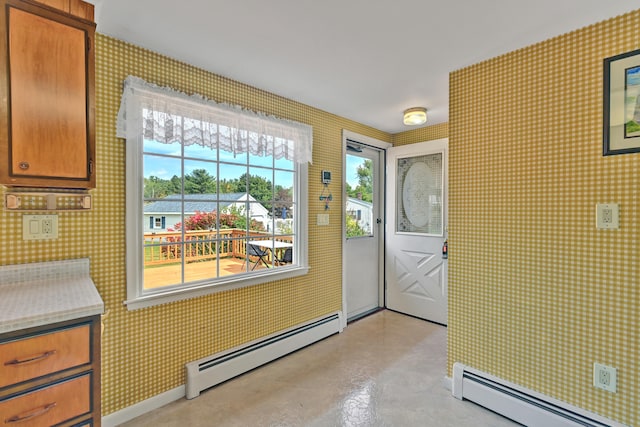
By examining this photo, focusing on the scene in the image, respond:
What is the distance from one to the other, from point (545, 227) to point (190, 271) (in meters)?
2.26

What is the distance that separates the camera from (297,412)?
189 cm

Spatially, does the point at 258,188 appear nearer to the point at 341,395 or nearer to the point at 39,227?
the point at 39,227

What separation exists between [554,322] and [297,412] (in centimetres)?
160

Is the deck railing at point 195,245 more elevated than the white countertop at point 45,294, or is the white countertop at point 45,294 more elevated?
the deck railing at point 195,245

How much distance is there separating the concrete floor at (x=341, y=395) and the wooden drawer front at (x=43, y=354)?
2.96ft

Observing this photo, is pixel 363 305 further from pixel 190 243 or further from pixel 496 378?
pixel 190 243

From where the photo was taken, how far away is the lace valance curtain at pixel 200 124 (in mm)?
1788

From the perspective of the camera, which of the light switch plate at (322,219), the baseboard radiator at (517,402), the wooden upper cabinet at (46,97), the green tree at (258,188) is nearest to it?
the wooden upper cabinet at (46,97)

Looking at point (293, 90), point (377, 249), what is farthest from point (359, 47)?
point (377, 249)

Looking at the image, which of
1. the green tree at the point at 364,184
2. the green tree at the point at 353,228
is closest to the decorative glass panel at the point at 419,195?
the green tree at the point at 364,184

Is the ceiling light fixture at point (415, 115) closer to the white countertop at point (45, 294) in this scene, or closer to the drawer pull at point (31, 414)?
the white countertop at point (45, 294)

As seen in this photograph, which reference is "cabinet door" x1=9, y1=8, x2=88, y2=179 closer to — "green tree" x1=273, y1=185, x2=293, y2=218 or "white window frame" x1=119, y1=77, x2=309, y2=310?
"white window frame" x1=119, y1=77, x2=309, y2=310

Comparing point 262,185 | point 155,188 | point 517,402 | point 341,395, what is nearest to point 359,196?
point 262,185

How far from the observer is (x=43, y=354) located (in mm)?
1111
